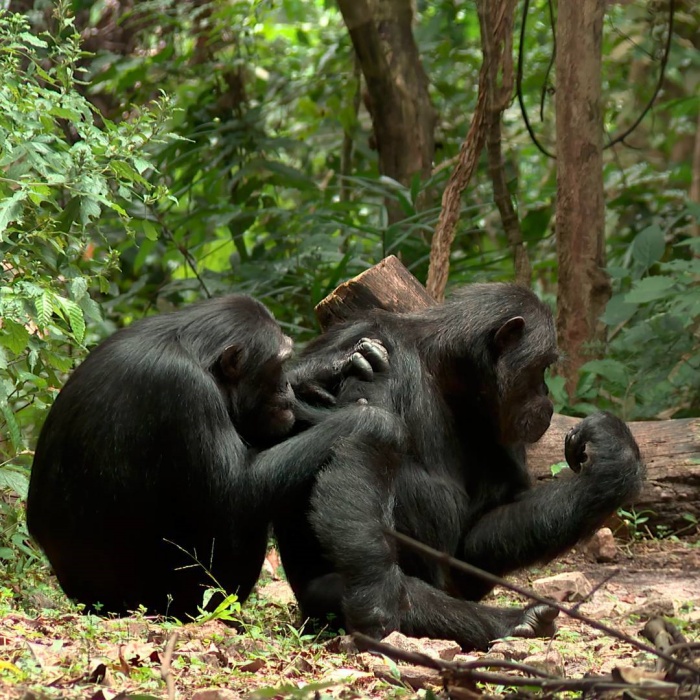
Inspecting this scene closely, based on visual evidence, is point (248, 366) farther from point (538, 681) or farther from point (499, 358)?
point (538, 681)

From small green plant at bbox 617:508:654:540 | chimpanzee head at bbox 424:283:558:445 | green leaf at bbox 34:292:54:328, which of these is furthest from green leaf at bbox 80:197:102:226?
small green plant at bbox 617:508:654:540

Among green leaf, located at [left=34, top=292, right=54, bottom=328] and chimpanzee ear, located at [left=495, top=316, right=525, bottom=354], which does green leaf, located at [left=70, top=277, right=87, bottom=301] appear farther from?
chimpanzee ear, located at [left=495, top=316, right=525, bottom=354]

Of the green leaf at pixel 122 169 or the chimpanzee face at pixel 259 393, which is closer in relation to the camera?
→ the chimpanzee face at pixel 259 393

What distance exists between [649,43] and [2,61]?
897 centimetres

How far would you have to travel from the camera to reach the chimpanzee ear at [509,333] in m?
5.40

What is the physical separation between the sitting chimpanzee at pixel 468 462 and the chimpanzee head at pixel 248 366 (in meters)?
0.39

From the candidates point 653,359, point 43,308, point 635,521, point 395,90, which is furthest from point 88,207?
point 395,90

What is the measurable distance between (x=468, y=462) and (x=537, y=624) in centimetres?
115

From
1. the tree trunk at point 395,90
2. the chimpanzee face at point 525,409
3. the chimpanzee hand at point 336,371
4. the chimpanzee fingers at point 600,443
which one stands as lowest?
the chimpanzee fingers at point 600,443

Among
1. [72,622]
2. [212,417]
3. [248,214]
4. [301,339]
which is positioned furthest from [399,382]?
[248,214]

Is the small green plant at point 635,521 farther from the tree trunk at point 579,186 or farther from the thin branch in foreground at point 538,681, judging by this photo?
the thin branch in foreground at point 538,681

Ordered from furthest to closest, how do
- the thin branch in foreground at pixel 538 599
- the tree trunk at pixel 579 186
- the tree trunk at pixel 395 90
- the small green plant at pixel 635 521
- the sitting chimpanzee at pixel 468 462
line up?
the tree trunk at pixel 395 90 → the tree trunk at pixel 579 186 → the small green plant at pixel 635 521 → the sitting chimpanzee at pixel 468 462 → the thin branch in foreground at pixel 538 599

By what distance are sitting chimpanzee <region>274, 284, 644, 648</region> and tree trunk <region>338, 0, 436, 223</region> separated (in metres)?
4.64

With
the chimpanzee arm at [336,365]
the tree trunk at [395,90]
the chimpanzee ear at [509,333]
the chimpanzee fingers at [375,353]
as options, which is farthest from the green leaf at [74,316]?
the tree trunk at [395,90]
